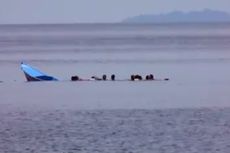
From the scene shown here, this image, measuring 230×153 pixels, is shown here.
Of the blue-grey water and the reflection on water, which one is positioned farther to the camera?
the blue-grey water

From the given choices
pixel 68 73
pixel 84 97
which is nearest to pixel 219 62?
pixel 68 73

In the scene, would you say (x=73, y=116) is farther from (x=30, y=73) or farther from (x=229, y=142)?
(x=30, y=73)

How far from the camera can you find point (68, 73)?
58.3m

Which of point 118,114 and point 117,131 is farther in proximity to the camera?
point 118,114

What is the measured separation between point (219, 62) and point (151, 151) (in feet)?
151

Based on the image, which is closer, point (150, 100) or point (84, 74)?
point (150, 100)

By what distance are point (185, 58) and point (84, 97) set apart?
37682 mm

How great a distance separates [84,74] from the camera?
187ft

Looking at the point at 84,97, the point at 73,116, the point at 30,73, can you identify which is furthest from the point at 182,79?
the point at 73,116

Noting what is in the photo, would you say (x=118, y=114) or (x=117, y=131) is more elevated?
(x=118, y=114)

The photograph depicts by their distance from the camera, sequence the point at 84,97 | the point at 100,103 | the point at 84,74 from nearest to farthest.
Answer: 1. the point at 100,103
2. the point at 84,97
3. the point at 84,74

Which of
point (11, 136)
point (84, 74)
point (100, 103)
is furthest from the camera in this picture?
point (84, 74)

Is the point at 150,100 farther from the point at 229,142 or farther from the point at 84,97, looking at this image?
the point at 229,142

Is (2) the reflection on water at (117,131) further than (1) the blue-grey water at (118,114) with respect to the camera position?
No
